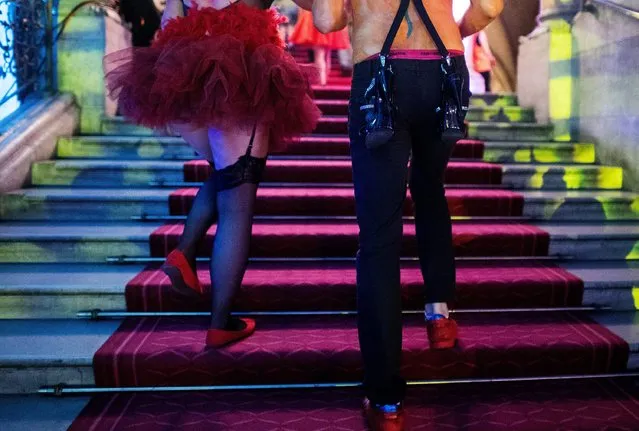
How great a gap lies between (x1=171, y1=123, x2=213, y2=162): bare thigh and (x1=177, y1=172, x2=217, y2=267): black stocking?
0.34 feet

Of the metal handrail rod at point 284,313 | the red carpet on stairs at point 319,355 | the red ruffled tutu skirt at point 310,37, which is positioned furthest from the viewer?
the red ruffled tutu skirt at point 310,37

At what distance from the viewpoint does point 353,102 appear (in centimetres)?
167

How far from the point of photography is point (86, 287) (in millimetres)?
2514

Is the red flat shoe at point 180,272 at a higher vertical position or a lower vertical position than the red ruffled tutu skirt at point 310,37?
lower

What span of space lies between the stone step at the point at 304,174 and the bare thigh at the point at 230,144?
176cm

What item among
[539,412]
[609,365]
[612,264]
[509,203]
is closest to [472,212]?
[509,203]

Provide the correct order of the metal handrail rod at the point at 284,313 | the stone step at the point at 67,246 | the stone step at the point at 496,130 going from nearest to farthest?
the metal handrail rod at the point at 284,313 → the stone step at the point at 67,246 → the stone step at the point at 496,130

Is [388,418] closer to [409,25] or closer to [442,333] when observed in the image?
[442,333]

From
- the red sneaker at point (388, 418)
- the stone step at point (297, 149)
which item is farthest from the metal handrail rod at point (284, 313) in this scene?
the stone step at point (297, 149)

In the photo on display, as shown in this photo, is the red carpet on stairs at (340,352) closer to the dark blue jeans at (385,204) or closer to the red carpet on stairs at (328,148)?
the dark blue jeans at (385,204)

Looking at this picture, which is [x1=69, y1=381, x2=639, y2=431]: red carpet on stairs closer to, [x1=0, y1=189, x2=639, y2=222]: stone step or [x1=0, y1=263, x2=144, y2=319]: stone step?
[x1=0, y1=263, x2=144, y2=319]: stone step

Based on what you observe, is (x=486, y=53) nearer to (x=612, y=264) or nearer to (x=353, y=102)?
(x=612, y=264)

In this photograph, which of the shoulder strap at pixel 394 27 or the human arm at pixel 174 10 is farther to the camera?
the human arm at pixel 174 10

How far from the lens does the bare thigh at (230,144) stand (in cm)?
203
